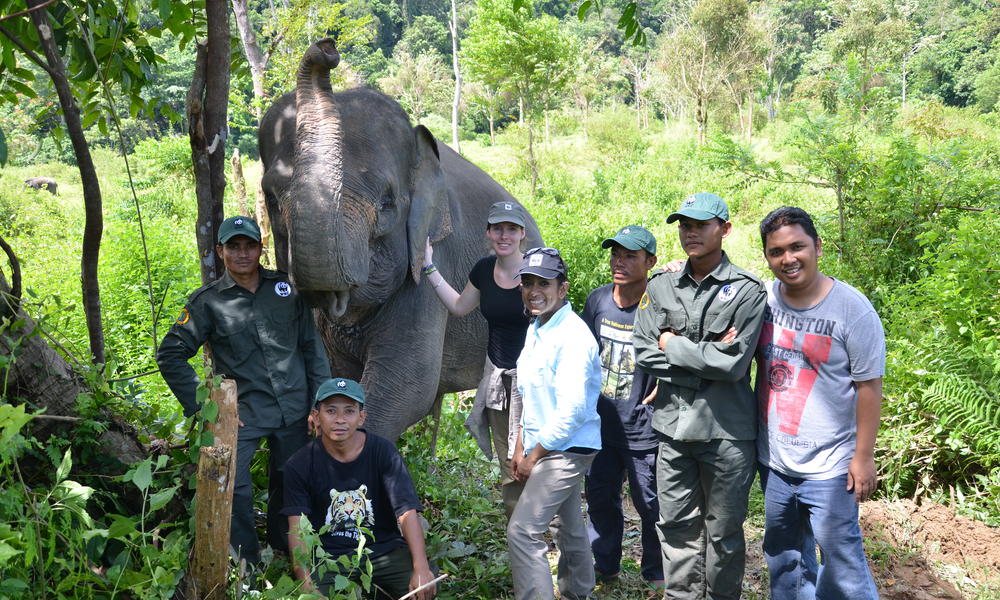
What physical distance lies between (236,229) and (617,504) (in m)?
2.39

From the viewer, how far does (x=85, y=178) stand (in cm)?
352

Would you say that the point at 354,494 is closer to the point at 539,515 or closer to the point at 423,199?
the point at 539,515

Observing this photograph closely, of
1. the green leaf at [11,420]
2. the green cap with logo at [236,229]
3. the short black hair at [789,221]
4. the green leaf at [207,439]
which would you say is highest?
the short black hair at [789,221]

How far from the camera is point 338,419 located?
3.32m

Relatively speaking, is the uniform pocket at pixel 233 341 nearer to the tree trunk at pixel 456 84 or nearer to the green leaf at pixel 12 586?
the green leaf at pixel 12 586

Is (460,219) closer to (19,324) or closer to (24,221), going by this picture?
(19,324)

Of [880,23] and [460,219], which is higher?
[880,23]

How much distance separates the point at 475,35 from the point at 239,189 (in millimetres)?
13158

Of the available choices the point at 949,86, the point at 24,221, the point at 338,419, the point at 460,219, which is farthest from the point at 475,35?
the point at 949,86

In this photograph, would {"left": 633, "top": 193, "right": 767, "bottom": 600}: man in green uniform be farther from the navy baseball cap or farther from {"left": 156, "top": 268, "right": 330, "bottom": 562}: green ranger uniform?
{"left": 156, "top": 268, "right": 330, "bottom": 562}: green ranger uniform

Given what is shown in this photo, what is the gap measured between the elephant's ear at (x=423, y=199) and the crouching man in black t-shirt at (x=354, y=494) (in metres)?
0.94

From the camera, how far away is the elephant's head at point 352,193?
11.1 ft

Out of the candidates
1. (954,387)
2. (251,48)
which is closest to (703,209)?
(954,387)

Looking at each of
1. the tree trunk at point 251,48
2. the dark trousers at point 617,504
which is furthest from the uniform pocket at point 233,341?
the tree trunk at point 251,48
